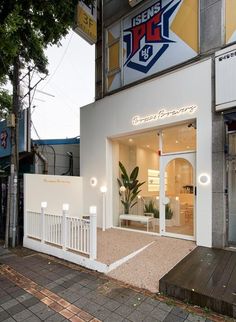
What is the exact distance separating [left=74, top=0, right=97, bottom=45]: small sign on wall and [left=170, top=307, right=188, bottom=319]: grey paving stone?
7.50 meters

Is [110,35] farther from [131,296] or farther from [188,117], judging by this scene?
[131,296]

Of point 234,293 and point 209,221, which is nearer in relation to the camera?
point 234,293

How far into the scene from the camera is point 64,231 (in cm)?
510

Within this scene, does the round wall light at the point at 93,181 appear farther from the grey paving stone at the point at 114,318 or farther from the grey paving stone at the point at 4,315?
the grey paving stone at the point at 114,318

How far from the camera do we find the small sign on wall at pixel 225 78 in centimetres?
492

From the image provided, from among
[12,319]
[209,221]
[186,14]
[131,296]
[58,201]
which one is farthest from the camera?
[58,201]

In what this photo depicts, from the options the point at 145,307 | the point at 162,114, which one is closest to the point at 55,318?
the point at 145,307

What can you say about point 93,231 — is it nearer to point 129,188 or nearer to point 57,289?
point 57,289

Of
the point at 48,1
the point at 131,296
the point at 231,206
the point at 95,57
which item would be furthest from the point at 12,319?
the point at 95,57

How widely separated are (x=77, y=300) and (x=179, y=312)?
148 centimetres

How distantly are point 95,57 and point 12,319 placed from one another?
8.35 m

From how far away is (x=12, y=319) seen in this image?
2.93 m

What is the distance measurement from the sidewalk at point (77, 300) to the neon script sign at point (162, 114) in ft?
13.9

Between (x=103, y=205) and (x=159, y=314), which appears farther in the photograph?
(x=103, y=205)
